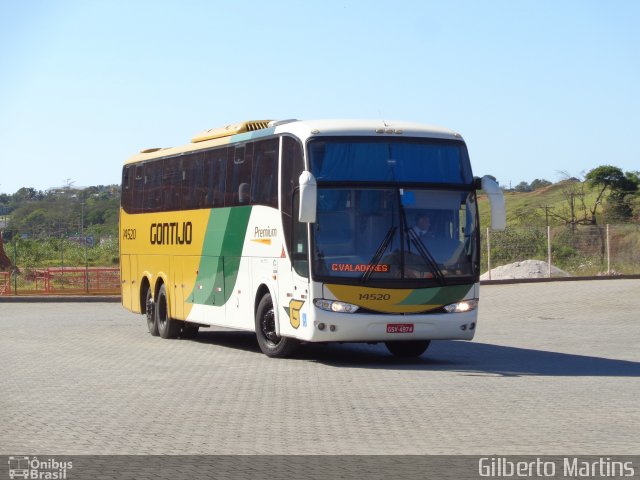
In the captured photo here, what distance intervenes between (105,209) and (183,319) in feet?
354

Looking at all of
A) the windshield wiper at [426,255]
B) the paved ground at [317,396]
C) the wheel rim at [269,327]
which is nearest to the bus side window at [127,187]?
the paved ground at [317,396]

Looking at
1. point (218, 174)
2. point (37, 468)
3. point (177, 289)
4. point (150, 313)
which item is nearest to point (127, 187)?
point (150, 313)

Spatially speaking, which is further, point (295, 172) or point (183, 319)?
point (183, 319)

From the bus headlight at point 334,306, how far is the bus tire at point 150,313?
871 centimetres

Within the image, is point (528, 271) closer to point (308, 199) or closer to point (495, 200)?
point (495, 200)

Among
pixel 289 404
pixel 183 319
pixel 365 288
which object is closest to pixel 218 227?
pixel 183 319

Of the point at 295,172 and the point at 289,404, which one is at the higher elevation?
the point at 295,172

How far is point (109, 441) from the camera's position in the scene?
34.8 feet

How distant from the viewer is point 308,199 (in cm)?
1722

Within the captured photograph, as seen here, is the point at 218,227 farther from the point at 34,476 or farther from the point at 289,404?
the point at 34,476

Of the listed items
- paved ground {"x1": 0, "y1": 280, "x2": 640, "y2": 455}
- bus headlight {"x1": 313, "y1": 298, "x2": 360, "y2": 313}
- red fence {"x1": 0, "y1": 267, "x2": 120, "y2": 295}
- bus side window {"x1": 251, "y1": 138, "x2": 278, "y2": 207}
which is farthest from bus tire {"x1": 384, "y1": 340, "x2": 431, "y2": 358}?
red fence {"x1": 0, "y1": 267, "x2": 120, "y2": 295}

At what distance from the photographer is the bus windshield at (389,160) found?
59.3 feet

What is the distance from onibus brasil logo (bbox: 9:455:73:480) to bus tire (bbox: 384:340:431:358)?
11.1m

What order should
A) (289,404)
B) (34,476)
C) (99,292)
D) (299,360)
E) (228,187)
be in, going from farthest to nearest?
1. (99,292)
2. (228,187)
3. (299,360)
4. (289,404)
5. (34,476)
